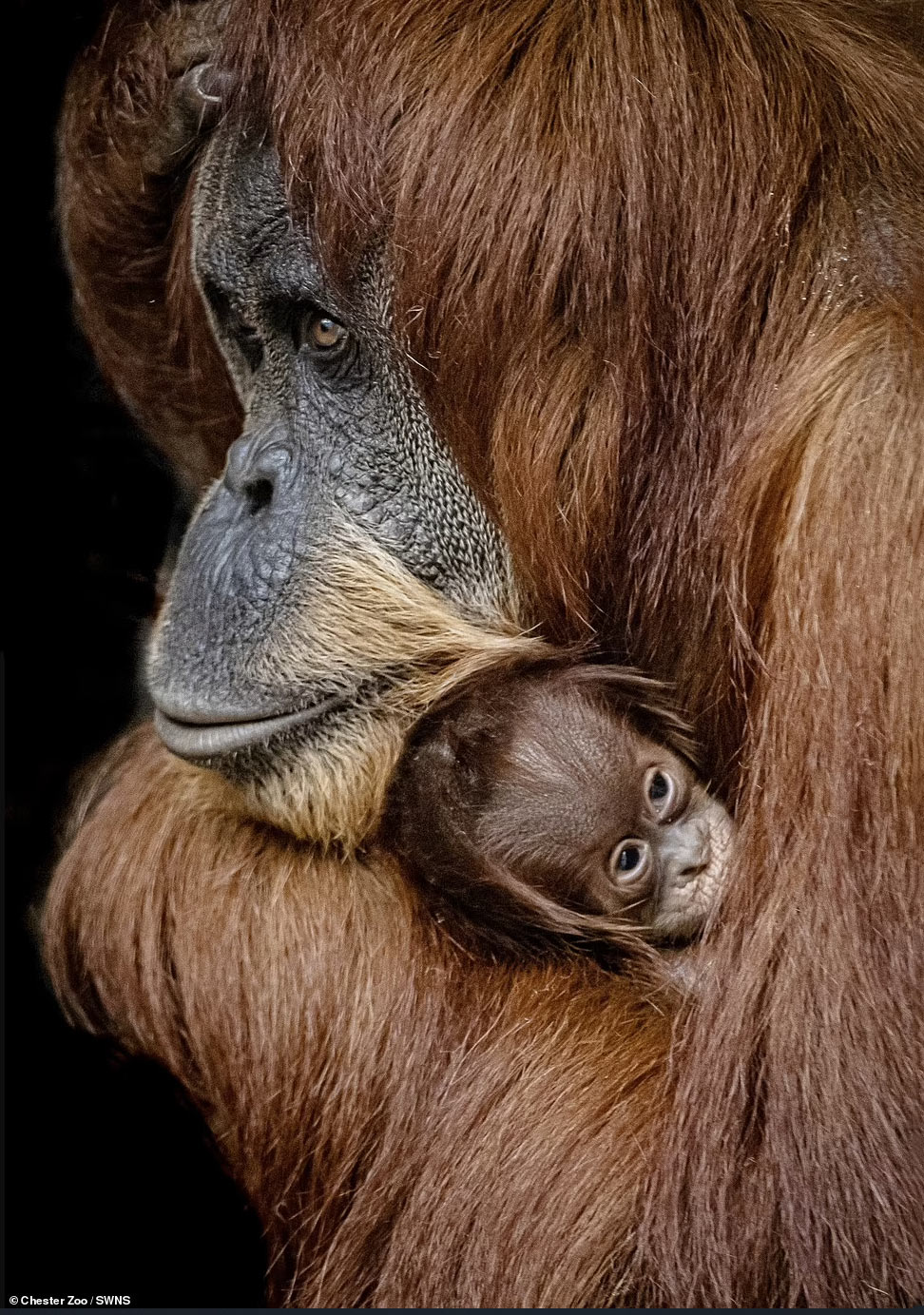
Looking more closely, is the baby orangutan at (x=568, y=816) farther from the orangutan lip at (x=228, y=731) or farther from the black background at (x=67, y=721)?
the black background at (x=67, y=721)

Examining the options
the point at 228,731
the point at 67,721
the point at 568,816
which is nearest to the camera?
the point at 568,816

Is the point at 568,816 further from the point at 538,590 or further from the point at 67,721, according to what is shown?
the point at 67,721

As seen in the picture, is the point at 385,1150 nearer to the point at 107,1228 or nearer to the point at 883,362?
the point at 107,1228

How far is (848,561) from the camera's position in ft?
2.91

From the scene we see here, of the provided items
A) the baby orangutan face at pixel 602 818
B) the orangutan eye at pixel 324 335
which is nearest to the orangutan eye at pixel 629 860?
the baby orangutan face at pixel 602 818

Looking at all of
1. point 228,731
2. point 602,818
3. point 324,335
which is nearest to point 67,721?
point 228,731

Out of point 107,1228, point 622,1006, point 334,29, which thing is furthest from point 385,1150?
point 334,29

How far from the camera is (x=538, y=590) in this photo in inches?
42.9

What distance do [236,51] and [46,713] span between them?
674 mm

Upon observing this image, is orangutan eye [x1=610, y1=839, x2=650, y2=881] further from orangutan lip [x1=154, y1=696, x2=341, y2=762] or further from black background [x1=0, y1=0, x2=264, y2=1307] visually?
black background [x1=0, y1=0, x2=264, y2=1307]

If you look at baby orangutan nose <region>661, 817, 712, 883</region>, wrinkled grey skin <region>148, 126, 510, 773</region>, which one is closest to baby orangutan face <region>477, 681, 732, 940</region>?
baby orangutan nose <region>661, 817, 712, 883</region>

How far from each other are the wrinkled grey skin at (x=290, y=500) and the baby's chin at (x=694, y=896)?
25 cm

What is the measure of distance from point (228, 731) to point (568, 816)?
0.30 meters

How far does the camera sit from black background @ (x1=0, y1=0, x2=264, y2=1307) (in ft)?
4.02
